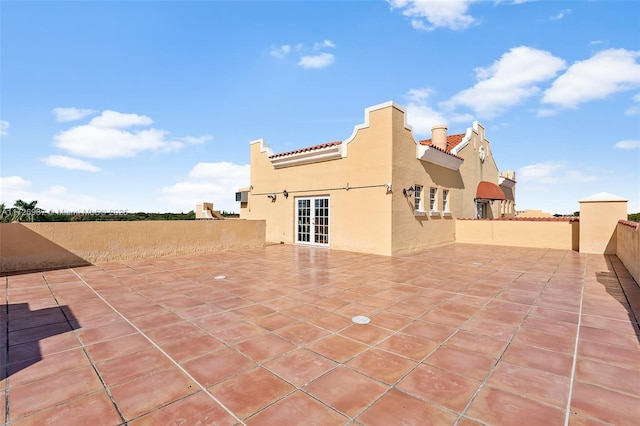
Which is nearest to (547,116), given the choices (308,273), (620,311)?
(620,311)

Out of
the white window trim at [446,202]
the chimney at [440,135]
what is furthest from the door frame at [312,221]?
the chimney at [440,135]

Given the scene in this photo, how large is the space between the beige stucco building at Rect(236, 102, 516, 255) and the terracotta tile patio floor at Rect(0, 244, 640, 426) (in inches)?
211

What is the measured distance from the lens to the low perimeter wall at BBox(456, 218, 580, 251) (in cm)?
1348

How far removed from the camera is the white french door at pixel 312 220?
14.0m

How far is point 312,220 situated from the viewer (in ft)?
47.6

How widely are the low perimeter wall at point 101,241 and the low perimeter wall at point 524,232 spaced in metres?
12.6

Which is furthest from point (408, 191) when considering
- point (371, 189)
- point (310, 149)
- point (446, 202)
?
point (310, 149)

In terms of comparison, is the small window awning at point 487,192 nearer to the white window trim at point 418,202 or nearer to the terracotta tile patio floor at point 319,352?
the white window trim at point 418,202

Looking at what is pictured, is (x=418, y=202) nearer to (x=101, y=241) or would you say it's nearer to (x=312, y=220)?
(x=312, y=220)

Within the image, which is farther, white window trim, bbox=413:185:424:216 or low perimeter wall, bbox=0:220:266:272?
white window trim, bbox=413:185:424:216

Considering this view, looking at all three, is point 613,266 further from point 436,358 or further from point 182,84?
point 182,84

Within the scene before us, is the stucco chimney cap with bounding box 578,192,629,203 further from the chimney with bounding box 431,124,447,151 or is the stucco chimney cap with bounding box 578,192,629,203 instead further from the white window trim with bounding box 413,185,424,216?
the chimney with bounding box 431,124,447,151

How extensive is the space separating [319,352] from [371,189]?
9.42 metres

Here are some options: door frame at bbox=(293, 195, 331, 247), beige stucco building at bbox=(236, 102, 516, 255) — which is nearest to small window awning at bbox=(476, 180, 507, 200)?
beige stucco building at bbox=(236, 102, 516, 255)
